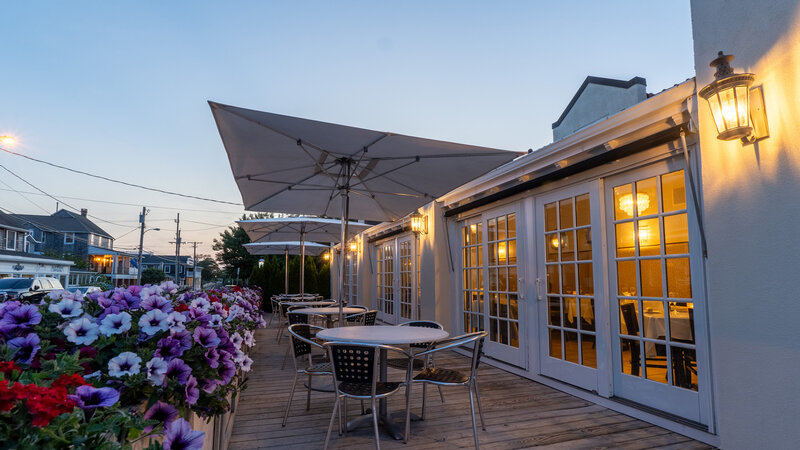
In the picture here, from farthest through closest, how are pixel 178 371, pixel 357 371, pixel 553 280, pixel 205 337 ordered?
pixel 553 280, pixel 357 371, pixel 205 337, pixel 178 371

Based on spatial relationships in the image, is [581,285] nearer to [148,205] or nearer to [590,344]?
[590,344]

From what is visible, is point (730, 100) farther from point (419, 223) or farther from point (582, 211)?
point (419, 223)

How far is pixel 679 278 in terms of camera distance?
3.11 meters

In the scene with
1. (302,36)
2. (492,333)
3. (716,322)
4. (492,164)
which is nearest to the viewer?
(716,322)

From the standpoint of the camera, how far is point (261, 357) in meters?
5.88

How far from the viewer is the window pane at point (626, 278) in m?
3.47

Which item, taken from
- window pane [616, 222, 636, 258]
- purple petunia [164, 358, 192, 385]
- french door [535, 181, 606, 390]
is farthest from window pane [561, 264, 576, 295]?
purple petunia [164, 358, 192, 385]

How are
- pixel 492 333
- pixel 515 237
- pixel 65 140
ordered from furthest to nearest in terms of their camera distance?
pixel 65 140
pixel 492 333
pixel 515 237

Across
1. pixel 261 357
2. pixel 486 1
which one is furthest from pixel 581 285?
pixel 486 1

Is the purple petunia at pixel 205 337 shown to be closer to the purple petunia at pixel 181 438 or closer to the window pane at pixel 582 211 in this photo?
the purple petunia at pixel 181 438

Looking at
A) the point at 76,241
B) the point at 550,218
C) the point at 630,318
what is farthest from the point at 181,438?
the point at 76,241

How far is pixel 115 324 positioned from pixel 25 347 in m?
0.21

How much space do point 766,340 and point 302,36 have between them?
28.0 feet

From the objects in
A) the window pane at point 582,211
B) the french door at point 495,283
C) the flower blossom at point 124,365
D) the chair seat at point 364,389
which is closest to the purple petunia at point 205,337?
the flower blossom at point 124,365
